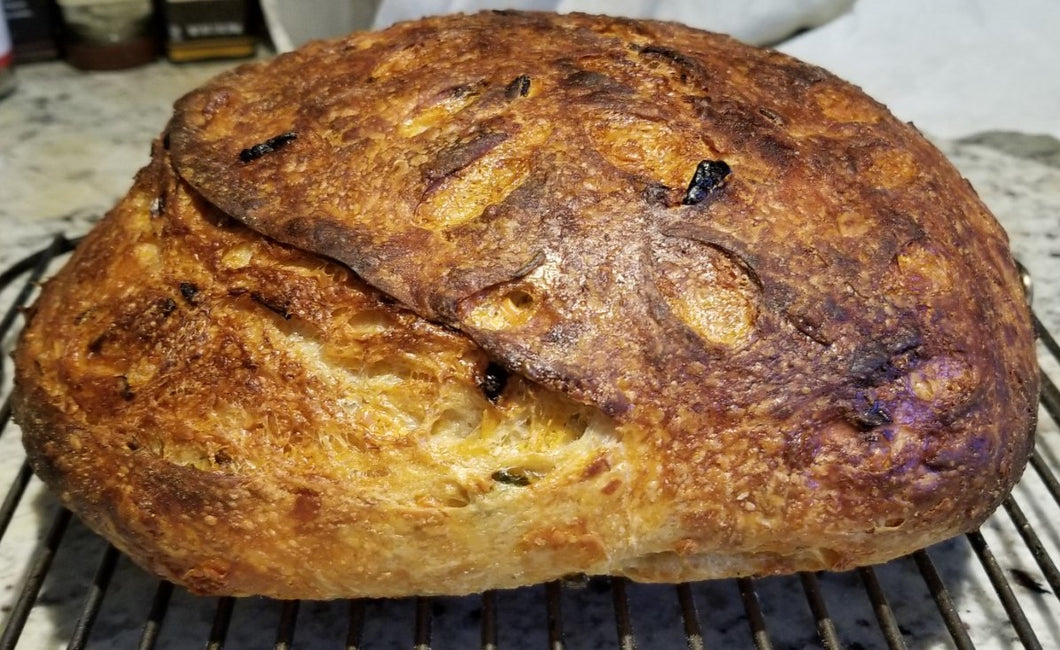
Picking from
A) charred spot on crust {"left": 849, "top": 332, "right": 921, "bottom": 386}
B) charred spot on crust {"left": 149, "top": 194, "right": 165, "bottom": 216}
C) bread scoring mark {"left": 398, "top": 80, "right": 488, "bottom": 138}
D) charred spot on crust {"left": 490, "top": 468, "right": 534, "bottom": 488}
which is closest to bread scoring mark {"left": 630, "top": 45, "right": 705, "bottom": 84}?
bread scoring mark {"left": 398, "top": 80, "right": 488, "bottom": 138}

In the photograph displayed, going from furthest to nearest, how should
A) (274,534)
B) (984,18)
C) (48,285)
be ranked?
(984,18), (48,285), (274,534)

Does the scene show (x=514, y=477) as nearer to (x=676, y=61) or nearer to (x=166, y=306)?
(x=166, y=306)

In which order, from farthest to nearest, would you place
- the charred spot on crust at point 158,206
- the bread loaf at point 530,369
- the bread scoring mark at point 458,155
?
the charred spot on crust at point 158,206 < the bread scoring mark at point 458,155 < the bread loaf at point 530,369

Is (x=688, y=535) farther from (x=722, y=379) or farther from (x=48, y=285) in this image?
(x=48, y=285)

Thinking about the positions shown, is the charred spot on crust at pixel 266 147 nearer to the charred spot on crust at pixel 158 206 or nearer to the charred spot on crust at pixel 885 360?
the charred spot on crust at pixel 158 206

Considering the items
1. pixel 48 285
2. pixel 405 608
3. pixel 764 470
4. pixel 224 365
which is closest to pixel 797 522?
pixel 764 470

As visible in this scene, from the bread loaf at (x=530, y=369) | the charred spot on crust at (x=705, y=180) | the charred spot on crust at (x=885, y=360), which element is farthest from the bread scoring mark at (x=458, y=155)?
the charred spot on crust at (x=885, y=360)
